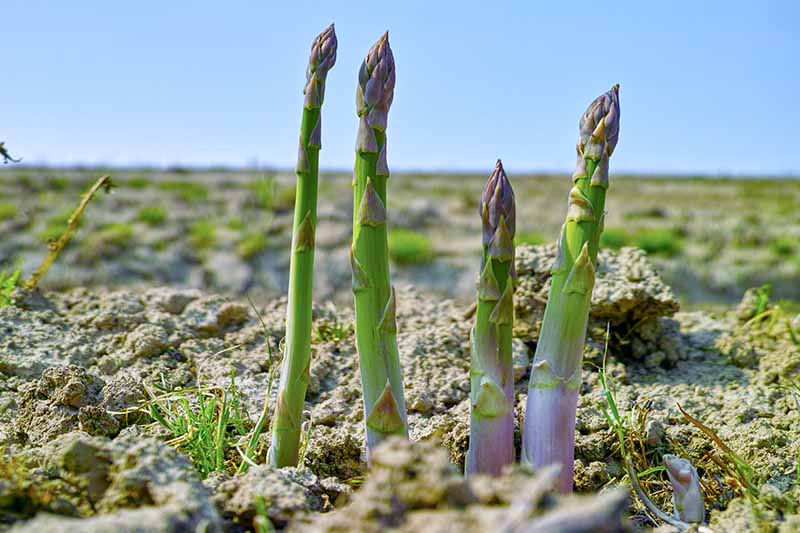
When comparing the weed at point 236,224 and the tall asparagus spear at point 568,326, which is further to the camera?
the weed at point 236,224

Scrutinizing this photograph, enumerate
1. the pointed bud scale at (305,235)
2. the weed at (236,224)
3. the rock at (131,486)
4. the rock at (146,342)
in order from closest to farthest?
1. the rock at (131,486)
2. the pointed bud scale at (305,235)
3. the rock at (146,342)
4. the weed at (236,224)

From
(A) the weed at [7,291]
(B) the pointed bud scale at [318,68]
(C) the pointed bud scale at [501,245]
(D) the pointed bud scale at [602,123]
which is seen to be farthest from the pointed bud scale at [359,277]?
(A) the weed at [7,291]

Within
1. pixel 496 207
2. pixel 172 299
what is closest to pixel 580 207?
pixel 496 207

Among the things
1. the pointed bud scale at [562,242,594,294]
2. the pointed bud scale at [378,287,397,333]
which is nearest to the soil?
the pointed bud scale at [378,287,397,333]

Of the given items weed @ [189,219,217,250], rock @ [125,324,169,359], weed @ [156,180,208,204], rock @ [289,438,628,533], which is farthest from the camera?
weed @ [156,180,208,204]

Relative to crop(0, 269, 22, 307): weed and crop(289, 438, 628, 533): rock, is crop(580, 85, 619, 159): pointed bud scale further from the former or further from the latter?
crop(0, 269, 22, 307): weed

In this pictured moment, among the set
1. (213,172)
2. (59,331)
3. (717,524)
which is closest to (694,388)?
(717,524)

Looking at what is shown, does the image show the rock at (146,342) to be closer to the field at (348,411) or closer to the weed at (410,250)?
the field at (348,411)
